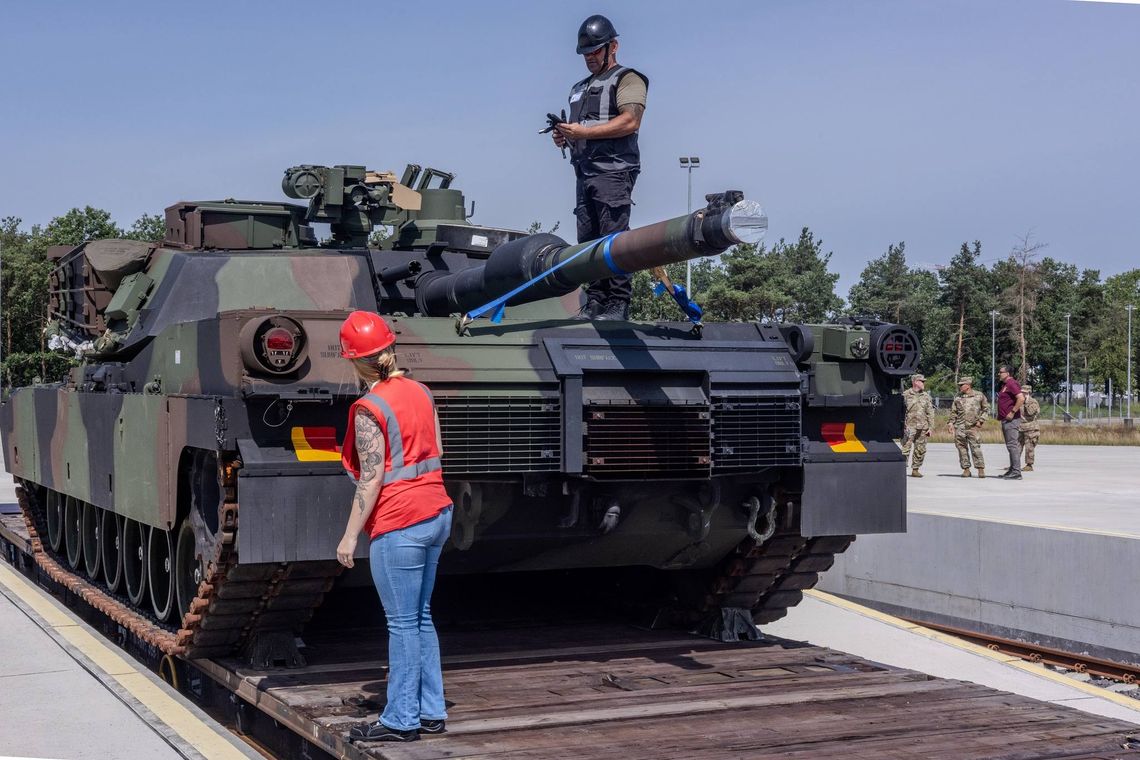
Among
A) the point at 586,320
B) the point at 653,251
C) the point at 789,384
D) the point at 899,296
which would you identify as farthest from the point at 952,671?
the point at 899,296

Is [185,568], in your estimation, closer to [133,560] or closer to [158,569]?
A: [158,569]

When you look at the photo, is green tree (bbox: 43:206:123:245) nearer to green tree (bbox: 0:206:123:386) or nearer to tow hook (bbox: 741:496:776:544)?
green tree (bbox: 0:206:123:386)

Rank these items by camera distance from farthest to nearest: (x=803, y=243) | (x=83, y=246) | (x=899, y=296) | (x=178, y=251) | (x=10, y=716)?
(x=899, y=296) < (x=803, y=243) < (x=83, y=246) < (x=178, y=251) < (x=10, y=716)

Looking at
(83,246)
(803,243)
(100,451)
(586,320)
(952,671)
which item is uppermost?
(803,243)

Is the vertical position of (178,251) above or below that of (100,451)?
above

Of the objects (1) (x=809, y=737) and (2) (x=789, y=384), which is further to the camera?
(2) (x=789, y=384)

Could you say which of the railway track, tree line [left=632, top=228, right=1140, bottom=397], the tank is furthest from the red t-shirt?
tree line [left=632, top=228, right=1140, bottom=397]

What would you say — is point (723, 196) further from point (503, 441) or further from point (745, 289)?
point (745, 289)

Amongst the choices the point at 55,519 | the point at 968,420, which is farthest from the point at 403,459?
the point at 968,420

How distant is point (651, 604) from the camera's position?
8773 mm

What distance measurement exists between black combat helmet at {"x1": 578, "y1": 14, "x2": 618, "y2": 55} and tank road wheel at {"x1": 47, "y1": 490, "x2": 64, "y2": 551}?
639 cm

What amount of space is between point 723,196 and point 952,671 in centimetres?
418

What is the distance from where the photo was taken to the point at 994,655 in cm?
891

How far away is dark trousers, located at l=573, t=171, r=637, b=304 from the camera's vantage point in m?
7.87
